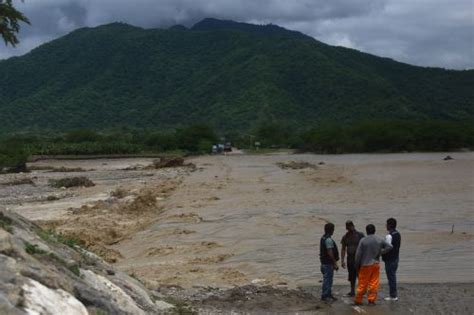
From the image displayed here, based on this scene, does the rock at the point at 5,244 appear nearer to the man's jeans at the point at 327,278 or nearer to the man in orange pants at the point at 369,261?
the man's jeans at the point at 327,278

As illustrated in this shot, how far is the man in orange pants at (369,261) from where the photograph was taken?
1130 centimetres

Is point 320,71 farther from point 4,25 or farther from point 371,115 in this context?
point 4,25

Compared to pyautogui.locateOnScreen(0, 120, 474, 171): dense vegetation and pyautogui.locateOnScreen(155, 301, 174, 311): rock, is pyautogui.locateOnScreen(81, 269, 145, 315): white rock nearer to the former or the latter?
pyautogui.locateOnScreen(155, 301, 174, 311): rock

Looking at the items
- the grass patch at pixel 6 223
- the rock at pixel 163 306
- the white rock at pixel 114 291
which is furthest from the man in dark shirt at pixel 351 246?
the grass patch at pixel 6 223

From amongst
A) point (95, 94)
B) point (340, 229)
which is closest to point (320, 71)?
point (95, 94)

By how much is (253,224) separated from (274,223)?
0.74m

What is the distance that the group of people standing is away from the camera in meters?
11.3

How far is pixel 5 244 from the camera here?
7371mm

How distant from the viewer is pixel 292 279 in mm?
14000

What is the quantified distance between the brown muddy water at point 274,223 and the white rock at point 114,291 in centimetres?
371

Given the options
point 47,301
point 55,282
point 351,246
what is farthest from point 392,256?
point 47,301

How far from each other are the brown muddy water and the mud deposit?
40 millimetres

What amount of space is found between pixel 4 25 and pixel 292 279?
7.78 metres

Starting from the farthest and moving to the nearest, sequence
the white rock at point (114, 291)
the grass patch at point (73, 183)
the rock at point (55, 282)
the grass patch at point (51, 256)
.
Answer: the grass patch at point (73, 183) → the white rock at point (114, 291) → the grass patch at point (51, 256) → the rock at point (55, 282)
